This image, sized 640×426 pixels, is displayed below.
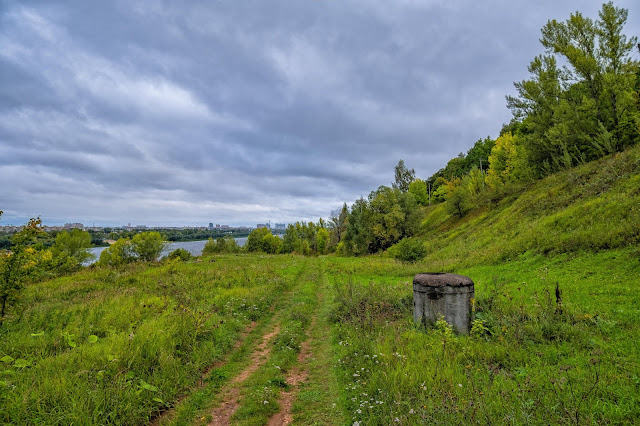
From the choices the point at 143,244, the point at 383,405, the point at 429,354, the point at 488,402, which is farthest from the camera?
the point at 143,244

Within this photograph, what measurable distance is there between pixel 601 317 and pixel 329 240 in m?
84.9

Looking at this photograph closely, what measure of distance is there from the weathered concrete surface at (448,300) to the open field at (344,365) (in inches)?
19.8

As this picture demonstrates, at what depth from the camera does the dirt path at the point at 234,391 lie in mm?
4572

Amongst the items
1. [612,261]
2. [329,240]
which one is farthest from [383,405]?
[329,240]

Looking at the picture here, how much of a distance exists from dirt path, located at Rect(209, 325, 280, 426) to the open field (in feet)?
0.12

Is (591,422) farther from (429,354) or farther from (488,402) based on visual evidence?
(429,354)

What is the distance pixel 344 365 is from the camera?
620cm

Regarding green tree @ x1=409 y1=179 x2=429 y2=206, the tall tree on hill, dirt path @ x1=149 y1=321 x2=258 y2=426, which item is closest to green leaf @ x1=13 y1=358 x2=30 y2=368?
dirt path @ x1=149 y1=321 x2=258 y2=426

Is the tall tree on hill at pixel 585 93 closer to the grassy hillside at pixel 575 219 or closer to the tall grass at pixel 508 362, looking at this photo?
the grassy hillside at pixel 575 219

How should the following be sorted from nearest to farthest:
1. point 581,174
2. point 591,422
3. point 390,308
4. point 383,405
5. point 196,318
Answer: point 591,422 < point 383,405 < point 196,318 < point 390,308 < point 581,174

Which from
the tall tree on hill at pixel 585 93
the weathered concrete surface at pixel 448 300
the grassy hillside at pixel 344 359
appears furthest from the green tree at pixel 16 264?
the tall tree on hill at pixel 585 93

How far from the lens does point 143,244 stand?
5378 centimetres

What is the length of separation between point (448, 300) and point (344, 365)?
3.18 meters

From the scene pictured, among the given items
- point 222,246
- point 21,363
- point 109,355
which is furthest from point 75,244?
point 109,355
